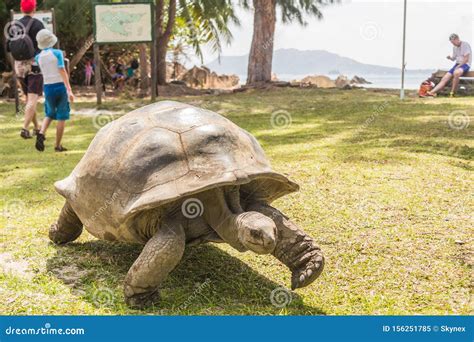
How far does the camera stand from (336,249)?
13.8ft

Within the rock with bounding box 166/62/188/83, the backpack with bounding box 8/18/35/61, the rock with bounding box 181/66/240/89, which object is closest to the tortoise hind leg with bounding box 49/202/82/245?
the backpack with bounding box 8/18/35/61

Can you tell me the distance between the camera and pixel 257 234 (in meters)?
2.95

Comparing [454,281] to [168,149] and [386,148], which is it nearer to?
[168,149]

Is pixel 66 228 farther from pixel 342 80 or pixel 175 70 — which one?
pixel 175 70

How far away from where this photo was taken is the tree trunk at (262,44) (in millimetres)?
19734

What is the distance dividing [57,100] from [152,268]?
5.30m

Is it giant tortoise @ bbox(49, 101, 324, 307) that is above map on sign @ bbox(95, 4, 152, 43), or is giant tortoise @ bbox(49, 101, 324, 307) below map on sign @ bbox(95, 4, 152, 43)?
below

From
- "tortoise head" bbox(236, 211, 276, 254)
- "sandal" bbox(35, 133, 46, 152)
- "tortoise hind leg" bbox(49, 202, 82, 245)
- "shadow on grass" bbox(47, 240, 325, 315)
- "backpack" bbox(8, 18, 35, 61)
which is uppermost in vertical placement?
"backpack" bbox(8, 18, 35, 61)

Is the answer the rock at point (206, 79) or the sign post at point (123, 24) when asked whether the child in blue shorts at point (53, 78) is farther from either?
the rock at point (206, 79)

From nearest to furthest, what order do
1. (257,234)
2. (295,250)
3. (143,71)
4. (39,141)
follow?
1. (257,234)
2. (295,250)
3. (39,141)
4. (143,71)

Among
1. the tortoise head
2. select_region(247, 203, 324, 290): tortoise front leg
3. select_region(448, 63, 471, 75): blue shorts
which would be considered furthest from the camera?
select_region(448, 63, 471, 75): blue shorts

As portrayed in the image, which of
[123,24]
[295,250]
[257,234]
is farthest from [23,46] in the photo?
[257,234]

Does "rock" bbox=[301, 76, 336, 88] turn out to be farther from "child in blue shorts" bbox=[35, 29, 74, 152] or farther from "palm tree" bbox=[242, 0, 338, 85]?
"child in blue shorts" bbox=[35, 29, 74, 152]

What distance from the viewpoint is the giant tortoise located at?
3234mm
